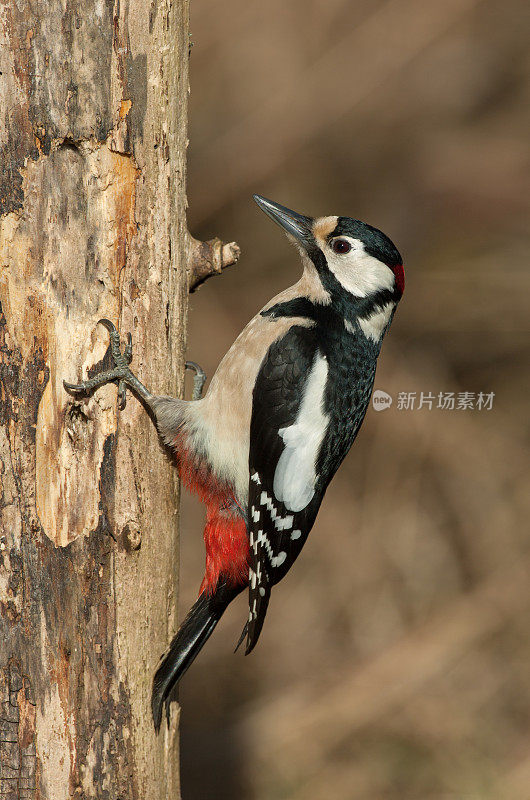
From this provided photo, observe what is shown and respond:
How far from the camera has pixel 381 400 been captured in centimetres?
503

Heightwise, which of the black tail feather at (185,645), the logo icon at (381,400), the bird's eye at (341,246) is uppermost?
the bird's eye at (341,246)

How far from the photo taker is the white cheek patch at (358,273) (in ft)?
8.77

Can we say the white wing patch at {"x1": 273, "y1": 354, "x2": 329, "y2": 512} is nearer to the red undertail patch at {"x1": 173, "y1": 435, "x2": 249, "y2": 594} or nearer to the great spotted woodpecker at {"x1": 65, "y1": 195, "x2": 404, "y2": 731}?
the great spotted woodpecker at {"x1": 65, "y1": 195, "x2": 404, "y2": 731}

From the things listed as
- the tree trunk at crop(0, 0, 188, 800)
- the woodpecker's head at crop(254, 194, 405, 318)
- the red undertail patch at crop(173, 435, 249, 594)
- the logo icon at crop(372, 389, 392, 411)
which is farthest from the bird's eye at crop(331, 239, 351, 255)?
the logo icon at crop(372, 389, 392, 411)

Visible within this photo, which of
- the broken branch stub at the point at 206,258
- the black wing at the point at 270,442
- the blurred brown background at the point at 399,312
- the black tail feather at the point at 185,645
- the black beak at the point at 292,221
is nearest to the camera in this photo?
the black tail feather at the point at 185,645

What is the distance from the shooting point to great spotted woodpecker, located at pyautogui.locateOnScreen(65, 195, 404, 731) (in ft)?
8.06

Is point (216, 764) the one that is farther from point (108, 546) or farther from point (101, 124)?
point (101, 124)

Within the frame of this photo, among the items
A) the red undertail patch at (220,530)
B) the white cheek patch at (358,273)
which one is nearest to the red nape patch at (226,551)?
the red undertail patch at (220,530)

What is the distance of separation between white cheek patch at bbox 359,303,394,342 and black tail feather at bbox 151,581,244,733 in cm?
94

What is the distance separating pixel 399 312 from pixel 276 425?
9.61 ft

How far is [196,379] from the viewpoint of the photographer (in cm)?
308

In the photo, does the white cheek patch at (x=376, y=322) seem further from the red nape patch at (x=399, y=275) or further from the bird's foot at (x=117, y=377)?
the bird's foot at (x=117, y=377)

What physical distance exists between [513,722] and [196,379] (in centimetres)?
320

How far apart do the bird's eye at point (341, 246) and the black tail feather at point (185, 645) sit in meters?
1.14
